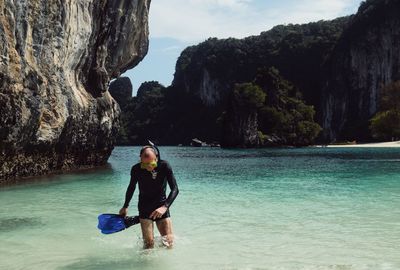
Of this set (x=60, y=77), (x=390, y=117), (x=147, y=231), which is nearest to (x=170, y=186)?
(x=147, y=231)

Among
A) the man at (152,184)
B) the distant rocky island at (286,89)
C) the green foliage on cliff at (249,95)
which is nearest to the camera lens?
the man at (152,184)

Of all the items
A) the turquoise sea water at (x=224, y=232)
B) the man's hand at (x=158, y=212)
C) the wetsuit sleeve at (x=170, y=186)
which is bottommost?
the turquoise sea water at (x=224, y=232)

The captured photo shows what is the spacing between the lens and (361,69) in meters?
123

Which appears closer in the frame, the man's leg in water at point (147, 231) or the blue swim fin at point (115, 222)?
the man's leg in water at point (147, 231)

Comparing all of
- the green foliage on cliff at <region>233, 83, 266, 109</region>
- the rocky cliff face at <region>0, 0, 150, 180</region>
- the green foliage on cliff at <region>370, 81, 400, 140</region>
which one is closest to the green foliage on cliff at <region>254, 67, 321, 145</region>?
the green foliage on cliff at <region>233, 83, 266, 109</region>

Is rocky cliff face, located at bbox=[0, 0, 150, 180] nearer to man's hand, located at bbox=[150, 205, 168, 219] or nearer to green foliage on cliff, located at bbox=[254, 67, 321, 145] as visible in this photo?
man's hand, located at bbox=[150, 205, 168, 219]

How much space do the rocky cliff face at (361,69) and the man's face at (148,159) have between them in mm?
105356

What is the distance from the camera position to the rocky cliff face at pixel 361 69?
115 meters

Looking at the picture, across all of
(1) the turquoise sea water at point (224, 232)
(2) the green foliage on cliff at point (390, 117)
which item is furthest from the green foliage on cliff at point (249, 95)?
(1) the turquoise sea water at point (224, 232)

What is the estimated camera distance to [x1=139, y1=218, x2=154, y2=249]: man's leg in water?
7051 millimetres

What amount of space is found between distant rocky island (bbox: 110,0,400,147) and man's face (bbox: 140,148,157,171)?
90.1 metres

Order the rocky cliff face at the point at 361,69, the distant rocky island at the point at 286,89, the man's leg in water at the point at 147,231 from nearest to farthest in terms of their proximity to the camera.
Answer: the man's leg in water at the point at 147,231
the distant rocky island at the point at 286,89
the rocky cliff face at the point at 361,69

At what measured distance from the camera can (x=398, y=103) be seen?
5822cm

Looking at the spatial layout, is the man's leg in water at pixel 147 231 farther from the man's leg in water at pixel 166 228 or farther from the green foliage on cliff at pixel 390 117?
the green foliage on cliff at pixel 390 117
